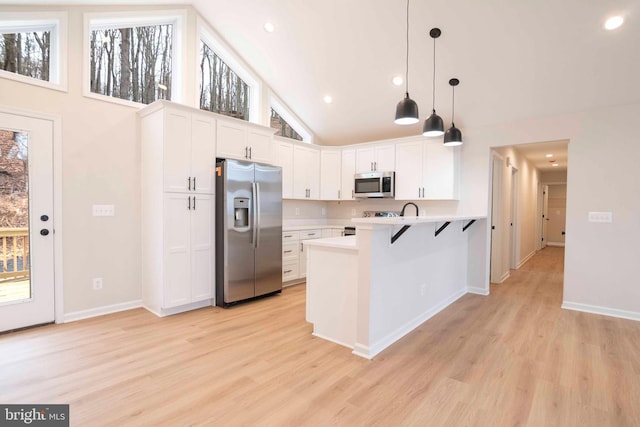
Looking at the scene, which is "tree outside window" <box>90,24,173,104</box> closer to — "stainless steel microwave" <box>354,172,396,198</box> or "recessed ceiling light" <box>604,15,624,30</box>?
"stainless steel microwave" <box>354,172,396,198</box>

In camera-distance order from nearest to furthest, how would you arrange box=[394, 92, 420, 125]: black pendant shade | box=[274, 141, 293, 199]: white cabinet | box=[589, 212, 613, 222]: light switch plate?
box=[394, 92, 420, 125]: black pendant shade, box=[589, 212, 613, 222]: light switch plate, box=[274, 141, 293, 199]: white cabinet

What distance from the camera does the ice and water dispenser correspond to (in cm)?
383

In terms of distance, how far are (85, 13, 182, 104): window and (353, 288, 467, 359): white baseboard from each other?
12.1 feet

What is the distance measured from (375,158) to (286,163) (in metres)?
1.48

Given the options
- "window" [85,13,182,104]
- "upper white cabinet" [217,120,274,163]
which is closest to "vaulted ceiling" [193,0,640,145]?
"window" [85,13,182,104]

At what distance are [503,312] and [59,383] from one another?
4278 mm

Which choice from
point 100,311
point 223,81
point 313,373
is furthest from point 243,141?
point 313,373

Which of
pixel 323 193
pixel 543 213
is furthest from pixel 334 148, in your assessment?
pixel 543 213

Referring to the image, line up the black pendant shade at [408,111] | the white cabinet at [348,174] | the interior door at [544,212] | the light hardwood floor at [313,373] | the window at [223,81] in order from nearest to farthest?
the light hardwood floor at [313,373] → the black pendant shade at [408,111] → the window at [223,81] → the white cabinet at [348,174] → the interior door at [544,212]

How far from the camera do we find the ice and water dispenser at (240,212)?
383 centimetres

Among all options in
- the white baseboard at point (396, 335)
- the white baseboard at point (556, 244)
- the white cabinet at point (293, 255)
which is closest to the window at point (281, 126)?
the white cabinet at point (293, 255)

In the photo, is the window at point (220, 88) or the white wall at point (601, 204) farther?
the window at point (220, 88)

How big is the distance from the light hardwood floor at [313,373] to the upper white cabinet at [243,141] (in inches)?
78.1

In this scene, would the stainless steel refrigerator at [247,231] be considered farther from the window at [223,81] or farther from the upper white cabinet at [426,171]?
the upper white cabinet at [426,171]
